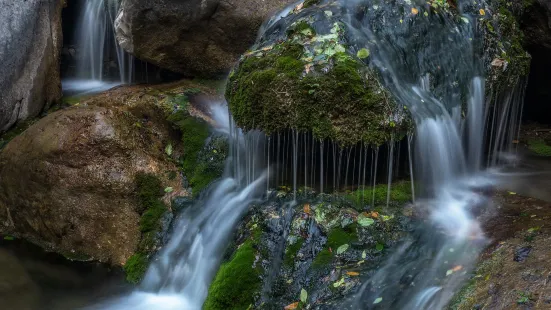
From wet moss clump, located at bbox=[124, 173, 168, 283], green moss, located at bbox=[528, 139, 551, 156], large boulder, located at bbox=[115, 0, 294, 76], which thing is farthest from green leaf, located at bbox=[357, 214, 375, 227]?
large boulder, located at bbox=[115, 0, 294, 76]

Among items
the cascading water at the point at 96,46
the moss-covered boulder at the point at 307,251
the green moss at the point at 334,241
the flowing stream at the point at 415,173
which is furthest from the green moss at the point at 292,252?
the cascading water at the point at 96,46

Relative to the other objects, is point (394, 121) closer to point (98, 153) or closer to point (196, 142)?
point (196, 142)

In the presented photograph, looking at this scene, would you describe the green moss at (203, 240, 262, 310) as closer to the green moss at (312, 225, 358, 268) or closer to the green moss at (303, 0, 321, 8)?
the green moss at (312, 225, 358, 268)

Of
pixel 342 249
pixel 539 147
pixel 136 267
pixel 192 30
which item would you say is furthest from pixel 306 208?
pixel 539 147

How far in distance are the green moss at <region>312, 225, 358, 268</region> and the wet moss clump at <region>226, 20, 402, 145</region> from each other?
82 centimetres

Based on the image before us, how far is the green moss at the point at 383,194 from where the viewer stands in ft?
17.6

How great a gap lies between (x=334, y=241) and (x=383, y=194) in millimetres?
921

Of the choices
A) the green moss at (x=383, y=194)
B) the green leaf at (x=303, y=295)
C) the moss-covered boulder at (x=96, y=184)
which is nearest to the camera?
the green leaf at (x=303, y=295)

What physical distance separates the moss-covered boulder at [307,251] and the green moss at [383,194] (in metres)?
0.01

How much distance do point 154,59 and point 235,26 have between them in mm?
1373

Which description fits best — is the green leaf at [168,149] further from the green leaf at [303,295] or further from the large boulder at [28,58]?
the green leaf at [303,295]

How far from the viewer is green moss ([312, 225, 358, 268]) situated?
4652mm

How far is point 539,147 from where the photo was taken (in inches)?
300

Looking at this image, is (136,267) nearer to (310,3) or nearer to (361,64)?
(361,64)
